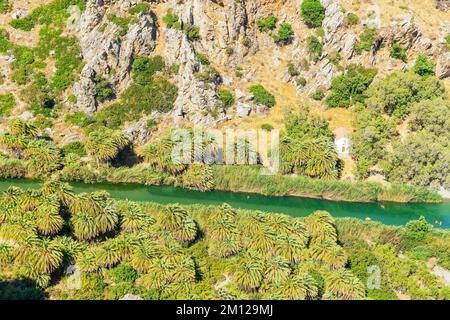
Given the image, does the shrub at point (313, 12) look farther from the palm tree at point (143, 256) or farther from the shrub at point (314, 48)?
the palm tree at point (143, 256)

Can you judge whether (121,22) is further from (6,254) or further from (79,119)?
(6,254)

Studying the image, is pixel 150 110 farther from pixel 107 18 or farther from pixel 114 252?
pixel 114 252

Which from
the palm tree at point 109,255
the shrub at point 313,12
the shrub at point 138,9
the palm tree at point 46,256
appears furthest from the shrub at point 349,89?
the palm tree at point 46,256

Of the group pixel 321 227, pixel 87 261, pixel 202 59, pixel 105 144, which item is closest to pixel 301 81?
pixel 202 59

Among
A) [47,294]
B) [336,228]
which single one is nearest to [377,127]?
[336,228]

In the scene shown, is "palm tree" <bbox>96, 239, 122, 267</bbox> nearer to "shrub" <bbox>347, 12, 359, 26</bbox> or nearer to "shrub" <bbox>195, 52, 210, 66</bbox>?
"shrub" <bbox>195, 52, 210, 66</bbox>

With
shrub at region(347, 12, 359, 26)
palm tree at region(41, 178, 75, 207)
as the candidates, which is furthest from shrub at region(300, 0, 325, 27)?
palm tree at region(41, 178, 75, 207)
